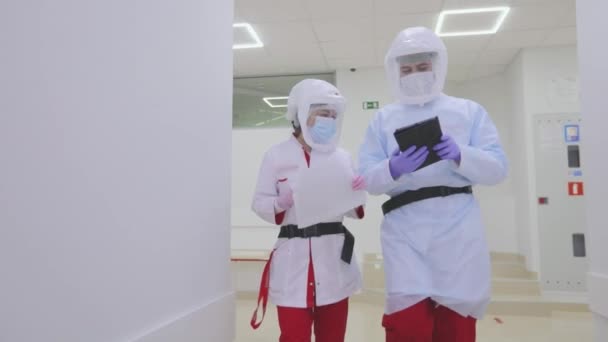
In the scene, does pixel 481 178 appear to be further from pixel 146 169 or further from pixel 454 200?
pixel 146 169

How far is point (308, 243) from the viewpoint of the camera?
180cm

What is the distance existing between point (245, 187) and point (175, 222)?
4.74 metres

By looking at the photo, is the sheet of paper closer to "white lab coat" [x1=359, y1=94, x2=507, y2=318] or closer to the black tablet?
"white lab coat" [x1=359, y1=94, x2=507, y2=318]

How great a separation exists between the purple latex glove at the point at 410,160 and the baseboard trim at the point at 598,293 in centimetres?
72

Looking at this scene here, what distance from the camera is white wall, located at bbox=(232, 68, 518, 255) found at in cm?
575

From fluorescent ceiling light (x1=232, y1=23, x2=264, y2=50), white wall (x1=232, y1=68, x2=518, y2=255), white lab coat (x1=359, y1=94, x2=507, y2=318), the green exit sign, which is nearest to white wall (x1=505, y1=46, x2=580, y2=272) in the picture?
white wall (x1=232, y1=68, x2=518, y2=255)

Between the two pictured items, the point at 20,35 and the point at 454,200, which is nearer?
the point at 20,35

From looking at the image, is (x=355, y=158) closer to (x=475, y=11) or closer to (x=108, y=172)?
(x=475, y=11)

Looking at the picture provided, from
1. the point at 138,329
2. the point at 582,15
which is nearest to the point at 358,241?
the point at 582,15

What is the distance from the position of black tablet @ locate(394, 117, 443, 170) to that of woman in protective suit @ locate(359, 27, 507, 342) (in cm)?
2

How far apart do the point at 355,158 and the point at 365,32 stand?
71.8 inches

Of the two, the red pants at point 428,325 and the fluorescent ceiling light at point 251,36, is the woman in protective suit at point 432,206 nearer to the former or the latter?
the red pants at point 428,325

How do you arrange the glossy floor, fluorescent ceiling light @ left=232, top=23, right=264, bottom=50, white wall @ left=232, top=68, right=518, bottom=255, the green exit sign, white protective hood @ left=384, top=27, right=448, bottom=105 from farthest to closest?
1. the green exit sign
2. white wall @ left=232, top=68, right=518, bottom=255
3. fluorescent ceiling light @ left=232, top=23, right=264, bottom=50
4. the glossy floor
5. white protective hood @ left=384, top=27, right=448, bottom=105

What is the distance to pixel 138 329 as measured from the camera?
3.58ft
